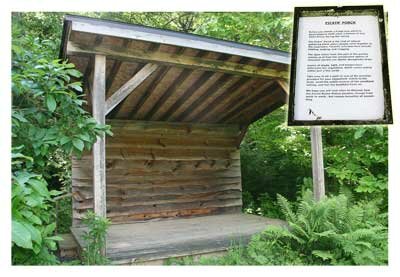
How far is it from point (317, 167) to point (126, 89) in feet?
8.36

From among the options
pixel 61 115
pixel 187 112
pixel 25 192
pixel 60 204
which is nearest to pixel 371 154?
pixel 187 112

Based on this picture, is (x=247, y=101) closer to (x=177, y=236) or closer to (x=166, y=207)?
(x=166, y=207)

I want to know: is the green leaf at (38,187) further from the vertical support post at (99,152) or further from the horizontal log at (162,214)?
the horizontal log at (162,214)

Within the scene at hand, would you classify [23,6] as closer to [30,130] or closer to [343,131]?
[30,130]

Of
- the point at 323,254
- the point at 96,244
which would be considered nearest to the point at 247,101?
the point at 323,254

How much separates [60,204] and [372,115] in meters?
5.95

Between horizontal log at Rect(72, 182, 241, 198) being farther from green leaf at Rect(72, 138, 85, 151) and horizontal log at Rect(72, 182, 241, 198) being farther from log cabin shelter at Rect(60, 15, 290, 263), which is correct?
green leaf at Rect(72, 138, 85, 151)

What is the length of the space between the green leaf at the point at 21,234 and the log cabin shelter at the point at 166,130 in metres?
1.36

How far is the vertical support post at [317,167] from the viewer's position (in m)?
4.45

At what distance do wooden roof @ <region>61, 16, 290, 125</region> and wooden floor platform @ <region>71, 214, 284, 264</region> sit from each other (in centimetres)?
154

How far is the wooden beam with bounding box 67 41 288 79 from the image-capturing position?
3.71m

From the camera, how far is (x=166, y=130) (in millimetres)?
6902

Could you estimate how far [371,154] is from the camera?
15.7ft

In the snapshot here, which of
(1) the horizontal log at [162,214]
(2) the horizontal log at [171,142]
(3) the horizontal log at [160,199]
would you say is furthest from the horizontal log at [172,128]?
(1) the horizontal log at [162,214]
